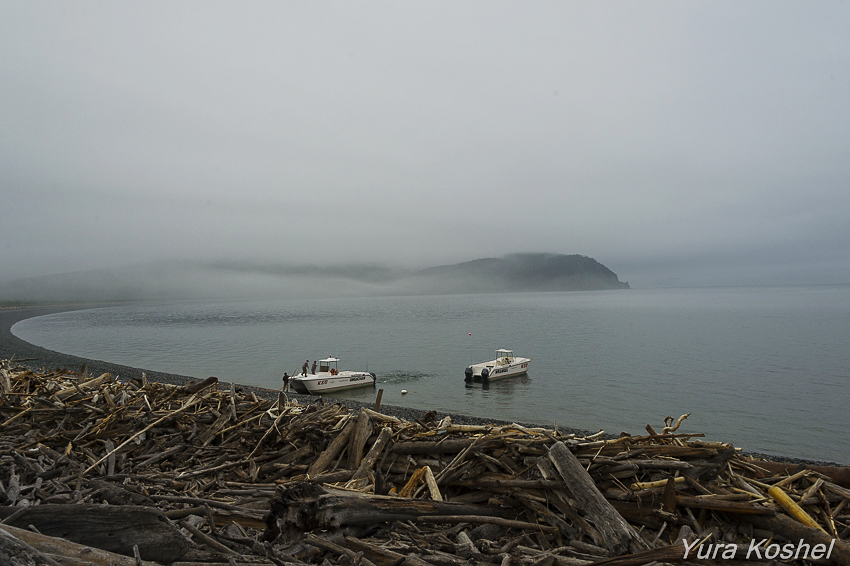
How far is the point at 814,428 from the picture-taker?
94.4 feet

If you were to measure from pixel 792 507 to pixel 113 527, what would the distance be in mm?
5689

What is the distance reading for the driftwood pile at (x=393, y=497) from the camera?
321 cm

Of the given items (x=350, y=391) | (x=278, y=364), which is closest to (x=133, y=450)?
(x=350, y=391)

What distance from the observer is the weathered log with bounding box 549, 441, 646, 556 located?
3763 mm

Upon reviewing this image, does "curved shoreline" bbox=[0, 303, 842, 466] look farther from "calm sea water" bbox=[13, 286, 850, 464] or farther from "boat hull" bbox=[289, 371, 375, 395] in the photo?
"calm sea water" bbox=[13, 286, 850, 464]

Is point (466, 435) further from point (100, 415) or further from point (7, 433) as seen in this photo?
point (7, 433)

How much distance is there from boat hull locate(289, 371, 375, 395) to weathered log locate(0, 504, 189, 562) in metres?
35.3

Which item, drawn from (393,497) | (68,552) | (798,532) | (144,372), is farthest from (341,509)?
(144,372)

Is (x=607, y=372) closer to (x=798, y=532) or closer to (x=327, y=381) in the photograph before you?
(x=327, y=381)

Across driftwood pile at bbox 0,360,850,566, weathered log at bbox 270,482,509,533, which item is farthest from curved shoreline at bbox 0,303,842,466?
weathered log at bbox 270,482,509,533

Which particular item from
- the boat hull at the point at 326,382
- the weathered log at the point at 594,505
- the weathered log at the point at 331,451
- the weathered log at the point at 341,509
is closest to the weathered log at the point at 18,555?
the weathered log at the point at 341,509

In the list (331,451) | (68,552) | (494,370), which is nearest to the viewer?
(68,552)

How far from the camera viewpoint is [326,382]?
125 feet

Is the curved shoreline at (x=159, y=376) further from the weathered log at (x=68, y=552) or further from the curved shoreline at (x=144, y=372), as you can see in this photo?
the weathered log at (x=68, y=552)
